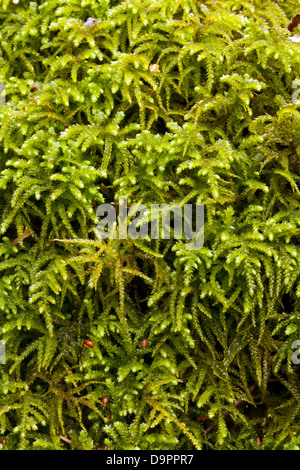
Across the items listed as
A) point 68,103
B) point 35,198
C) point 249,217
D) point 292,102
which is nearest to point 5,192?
point 35,198

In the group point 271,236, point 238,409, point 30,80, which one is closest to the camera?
point 271,236

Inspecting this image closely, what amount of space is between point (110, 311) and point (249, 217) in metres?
0.70

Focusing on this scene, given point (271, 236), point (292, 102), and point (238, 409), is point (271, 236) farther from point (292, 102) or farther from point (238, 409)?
point (238, 409)

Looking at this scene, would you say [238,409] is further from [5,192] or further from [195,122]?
[5,192]

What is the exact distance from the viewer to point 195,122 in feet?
5.21

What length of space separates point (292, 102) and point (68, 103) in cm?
94

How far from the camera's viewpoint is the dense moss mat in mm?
1522

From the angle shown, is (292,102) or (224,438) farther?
(292,102)

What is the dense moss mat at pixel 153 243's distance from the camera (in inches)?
59.9

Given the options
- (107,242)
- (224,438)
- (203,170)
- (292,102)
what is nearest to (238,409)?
(224,438)

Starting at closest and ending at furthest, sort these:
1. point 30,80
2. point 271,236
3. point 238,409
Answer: point 271,236, point 238,409, point 30,80

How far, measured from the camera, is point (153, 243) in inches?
63.4

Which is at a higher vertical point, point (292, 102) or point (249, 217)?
point (292, 102)

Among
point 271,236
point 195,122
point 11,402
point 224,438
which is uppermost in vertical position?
point 195,122
